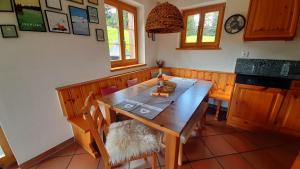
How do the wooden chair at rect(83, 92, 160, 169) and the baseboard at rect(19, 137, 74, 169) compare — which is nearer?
the wooden chair at rect(83, 92, 160, 169)

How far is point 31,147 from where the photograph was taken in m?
1.48

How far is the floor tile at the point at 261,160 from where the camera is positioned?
57.4 inches

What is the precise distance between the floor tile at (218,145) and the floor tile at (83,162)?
1474 millimetres

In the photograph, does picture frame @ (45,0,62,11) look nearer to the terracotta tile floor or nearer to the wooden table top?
the wooden table top

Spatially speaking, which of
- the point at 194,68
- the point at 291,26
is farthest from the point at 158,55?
the point at 291,26

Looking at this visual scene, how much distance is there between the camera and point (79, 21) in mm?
1704

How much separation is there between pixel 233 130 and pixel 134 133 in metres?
1.74

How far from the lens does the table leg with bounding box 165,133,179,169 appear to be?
3.20 feet

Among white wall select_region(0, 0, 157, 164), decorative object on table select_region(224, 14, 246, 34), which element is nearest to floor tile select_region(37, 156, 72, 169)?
white wall select_region(0, 0, 157, 164)

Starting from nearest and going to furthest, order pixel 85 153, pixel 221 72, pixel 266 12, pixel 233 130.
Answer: pixel 85 153
pixel 266 12
pixel 233 130
pixel 221 72

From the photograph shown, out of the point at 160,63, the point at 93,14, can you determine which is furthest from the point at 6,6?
the point at 160,63

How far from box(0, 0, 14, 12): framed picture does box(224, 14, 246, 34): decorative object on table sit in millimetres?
2977

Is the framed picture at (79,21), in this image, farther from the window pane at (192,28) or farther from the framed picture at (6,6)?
the window pane at (192,28)

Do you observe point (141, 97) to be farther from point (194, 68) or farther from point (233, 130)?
point (194, 68)
